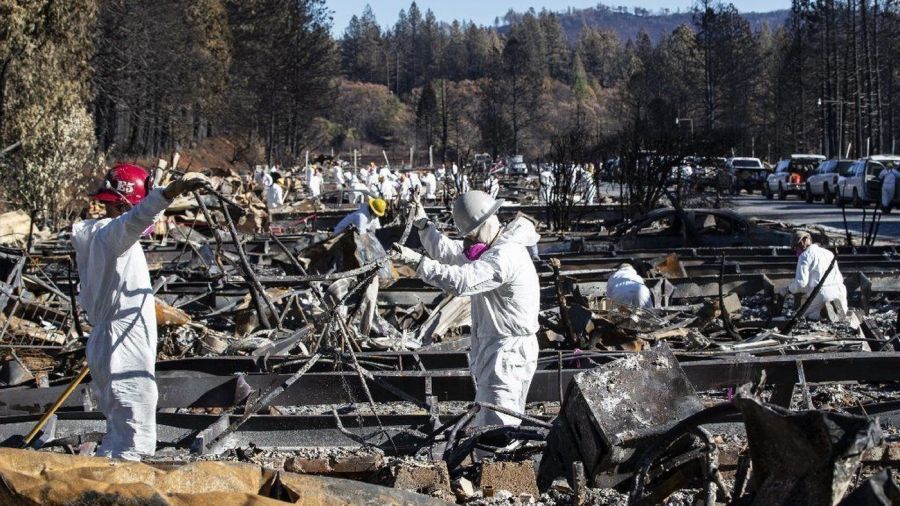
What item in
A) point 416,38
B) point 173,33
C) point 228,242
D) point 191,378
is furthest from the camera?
point 416,38

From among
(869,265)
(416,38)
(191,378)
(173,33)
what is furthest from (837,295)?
(416,38)

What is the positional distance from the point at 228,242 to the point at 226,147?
157 ft

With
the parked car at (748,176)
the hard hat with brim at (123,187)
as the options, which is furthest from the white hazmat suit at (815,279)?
the parked car at (748,176)

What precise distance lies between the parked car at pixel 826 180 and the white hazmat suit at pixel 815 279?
88.0ft

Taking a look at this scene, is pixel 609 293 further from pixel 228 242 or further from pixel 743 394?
pixel 228 242

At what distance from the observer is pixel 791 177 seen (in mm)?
45062

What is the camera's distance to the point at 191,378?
823 cm

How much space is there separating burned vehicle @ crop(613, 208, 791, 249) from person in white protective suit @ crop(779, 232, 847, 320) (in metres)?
8.17

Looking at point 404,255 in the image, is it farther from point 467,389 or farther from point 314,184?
point 314,184

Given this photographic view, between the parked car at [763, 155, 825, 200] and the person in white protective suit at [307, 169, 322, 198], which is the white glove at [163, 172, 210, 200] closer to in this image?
the person in white protective suit at [307, 169, 322, 198]

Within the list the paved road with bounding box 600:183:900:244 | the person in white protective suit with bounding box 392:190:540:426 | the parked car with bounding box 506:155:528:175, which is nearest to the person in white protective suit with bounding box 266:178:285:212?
the paved road with bounding box 600:183:900:244

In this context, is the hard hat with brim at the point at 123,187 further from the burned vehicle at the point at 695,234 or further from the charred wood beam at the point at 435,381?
the burned vehicle at the point at 695,234

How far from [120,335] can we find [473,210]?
6.80 feet

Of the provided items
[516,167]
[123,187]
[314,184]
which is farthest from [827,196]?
[123,187]
